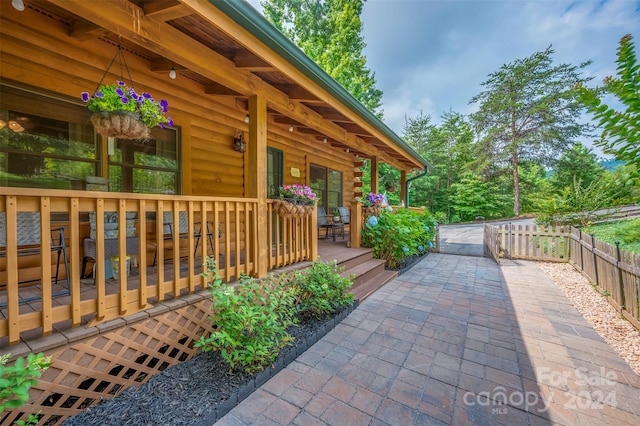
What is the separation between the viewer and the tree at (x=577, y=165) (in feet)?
48.9

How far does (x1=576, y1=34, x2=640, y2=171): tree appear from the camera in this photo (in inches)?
82.4

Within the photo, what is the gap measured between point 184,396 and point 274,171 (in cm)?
409

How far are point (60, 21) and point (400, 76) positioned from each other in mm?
17932

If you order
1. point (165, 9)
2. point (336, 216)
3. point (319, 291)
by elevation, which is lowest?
point (319, 291)

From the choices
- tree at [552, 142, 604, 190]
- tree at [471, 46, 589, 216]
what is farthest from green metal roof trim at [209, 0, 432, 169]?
tree at [552, 142, 604, 190]

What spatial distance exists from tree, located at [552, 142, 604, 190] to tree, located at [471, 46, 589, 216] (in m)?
0.50

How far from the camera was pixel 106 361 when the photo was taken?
167 centimetres

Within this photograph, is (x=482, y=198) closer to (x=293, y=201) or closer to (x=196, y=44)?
(x=293, y=201)

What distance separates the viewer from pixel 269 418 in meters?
1.60

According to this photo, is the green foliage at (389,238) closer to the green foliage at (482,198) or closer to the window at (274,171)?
the window at (274,171)

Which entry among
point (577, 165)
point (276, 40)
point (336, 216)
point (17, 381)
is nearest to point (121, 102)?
point (276, 40)

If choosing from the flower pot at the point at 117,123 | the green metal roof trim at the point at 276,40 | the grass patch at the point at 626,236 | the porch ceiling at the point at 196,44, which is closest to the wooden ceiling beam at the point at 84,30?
the porch ceiling at the point at 196,44

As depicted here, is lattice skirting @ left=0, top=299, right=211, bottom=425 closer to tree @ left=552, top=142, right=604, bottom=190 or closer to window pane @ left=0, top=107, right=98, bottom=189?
window pane @ left=0, top=107, right=98, bottom=189

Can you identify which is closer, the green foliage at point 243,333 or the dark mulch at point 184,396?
the dark mulch at point 184,396
